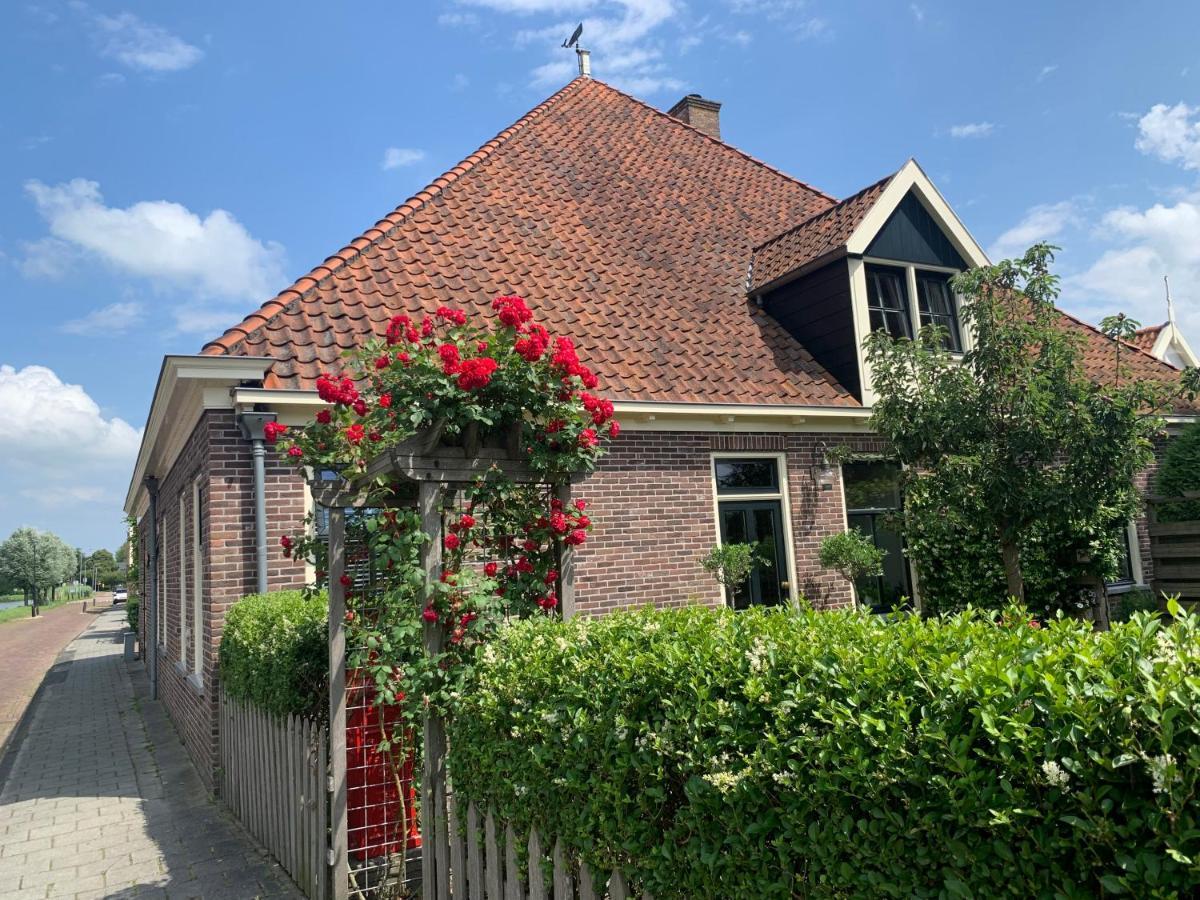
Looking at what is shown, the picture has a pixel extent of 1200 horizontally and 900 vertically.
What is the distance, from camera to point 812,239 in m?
12.3

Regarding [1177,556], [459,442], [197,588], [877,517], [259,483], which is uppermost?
[259,483]

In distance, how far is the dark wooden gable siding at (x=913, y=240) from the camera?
1191 cm

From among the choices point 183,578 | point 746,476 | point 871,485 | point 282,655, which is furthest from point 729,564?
point 183,578

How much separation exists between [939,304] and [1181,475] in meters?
4.52

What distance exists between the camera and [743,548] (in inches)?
378

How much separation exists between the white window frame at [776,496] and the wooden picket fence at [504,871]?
6.54m

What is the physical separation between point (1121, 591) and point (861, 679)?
46.9 ft

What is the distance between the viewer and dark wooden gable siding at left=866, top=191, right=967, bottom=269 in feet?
39.1

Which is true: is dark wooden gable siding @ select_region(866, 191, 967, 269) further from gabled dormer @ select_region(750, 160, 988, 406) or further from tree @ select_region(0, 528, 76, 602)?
tree @ select_region(0, 528, 76, 602)

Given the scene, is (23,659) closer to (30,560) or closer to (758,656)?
(758,656)

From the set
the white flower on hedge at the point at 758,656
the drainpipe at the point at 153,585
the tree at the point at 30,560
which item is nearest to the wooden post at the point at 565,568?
the white flower on hedge at the point at 758,656

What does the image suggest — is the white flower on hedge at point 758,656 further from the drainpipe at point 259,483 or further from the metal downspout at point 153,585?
the metal downspout at point 153,585

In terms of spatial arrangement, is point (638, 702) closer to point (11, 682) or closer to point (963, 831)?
point (963, 831)

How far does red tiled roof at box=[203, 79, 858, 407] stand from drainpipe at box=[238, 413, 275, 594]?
1.91 feet
